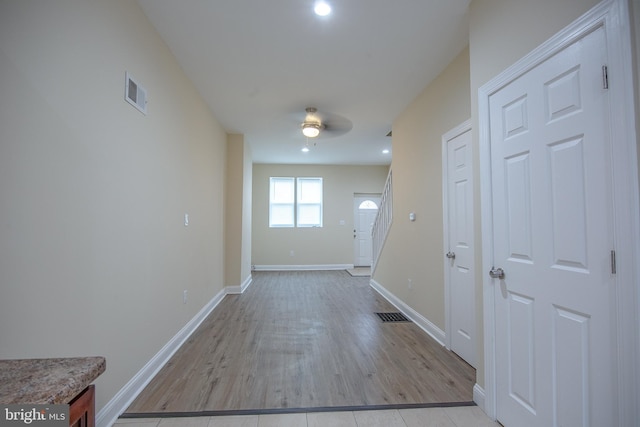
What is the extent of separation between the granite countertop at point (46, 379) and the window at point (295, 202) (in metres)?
6.93

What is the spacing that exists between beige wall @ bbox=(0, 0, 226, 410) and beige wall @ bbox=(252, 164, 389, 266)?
15.7ft

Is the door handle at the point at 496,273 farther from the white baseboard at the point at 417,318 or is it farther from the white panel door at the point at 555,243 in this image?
the white baseboard at the point at 417,318

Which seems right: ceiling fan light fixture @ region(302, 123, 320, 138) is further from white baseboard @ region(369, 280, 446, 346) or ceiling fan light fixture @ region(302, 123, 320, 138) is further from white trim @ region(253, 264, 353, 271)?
white trim @ region(253, 264, 353, 271)

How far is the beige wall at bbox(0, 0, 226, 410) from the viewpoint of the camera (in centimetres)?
115

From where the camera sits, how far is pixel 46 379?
26.7 inches

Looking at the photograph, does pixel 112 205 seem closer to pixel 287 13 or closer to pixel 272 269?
pixel 287 13

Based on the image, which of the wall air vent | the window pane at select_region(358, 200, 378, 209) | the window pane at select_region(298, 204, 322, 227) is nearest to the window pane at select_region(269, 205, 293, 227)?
the window pane at select_region(298, 204, 322, 227)

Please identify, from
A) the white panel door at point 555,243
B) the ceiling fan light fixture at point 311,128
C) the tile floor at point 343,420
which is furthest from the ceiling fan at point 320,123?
the tile floor at point 343,420

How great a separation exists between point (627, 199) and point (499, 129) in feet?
2.64

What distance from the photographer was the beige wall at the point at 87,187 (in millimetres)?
1151

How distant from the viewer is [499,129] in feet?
5.72

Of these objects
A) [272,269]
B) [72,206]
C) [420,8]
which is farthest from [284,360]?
[272,269]

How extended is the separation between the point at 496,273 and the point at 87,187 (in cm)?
234

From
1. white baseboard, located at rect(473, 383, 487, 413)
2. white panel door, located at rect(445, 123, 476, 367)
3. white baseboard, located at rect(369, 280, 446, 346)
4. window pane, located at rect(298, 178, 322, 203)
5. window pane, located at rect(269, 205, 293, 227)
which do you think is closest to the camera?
white baseboard, located at rect(473, 383, 487, 413)
